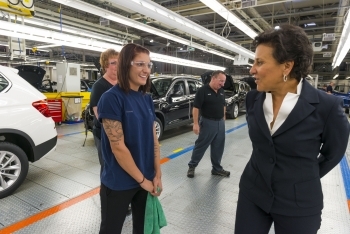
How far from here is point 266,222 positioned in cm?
123

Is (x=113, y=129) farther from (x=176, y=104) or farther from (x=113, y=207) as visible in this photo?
(x=176, y=104)

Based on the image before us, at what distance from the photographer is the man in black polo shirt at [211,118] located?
11.0ft

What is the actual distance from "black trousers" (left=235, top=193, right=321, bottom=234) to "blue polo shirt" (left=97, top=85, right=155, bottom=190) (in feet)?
1.95

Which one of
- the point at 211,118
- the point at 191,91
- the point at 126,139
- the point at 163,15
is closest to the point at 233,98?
the point at 191,91

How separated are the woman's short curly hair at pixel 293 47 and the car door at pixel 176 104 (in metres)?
4.46

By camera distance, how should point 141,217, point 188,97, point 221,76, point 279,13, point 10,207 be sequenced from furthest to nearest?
point 279,13 → point 188,97 → point 221,76 → point 10,207 → point 141,217

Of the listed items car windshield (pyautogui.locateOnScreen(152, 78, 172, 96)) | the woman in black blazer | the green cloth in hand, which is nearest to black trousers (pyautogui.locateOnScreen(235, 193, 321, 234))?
the woman in black blazer

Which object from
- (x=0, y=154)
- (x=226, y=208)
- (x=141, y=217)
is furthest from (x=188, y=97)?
(x=141, y=217)

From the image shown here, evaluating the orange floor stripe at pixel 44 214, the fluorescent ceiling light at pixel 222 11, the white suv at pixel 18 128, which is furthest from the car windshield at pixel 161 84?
the orange floor stripe at pixel 44 214

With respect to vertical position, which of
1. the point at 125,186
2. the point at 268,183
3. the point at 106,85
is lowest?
the point at 125,186

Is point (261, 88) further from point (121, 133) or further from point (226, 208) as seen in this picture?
point (226, 208)

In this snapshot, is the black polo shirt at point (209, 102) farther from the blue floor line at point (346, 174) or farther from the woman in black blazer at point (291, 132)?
the woman in black blazer at point (291, 132)

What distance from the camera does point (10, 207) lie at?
257cm

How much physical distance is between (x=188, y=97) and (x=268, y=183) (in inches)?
204
